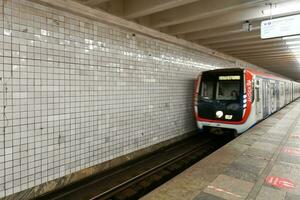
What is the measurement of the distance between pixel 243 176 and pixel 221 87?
11.6 ft

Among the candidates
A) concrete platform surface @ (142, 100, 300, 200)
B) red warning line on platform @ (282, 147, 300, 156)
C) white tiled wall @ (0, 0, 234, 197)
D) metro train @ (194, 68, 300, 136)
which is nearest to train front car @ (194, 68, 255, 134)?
metro train @ (194, 68, 300, 136)

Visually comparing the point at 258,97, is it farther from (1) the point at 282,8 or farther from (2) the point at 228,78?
(1) the point at 282,8

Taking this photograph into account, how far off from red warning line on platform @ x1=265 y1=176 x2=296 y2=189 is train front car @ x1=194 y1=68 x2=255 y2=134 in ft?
9.40

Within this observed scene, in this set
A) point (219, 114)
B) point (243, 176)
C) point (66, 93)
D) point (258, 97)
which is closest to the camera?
point (243, 176)

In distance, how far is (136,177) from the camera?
4043 millimetres

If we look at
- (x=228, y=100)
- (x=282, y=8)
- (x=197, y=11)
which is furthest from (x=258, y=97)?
(x=197, y=11)

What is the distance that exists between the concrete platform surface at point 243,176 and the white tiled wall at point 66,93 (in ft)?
6.12

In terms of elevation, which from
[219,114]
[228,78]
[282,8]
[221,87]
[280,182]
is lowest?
[280,182]

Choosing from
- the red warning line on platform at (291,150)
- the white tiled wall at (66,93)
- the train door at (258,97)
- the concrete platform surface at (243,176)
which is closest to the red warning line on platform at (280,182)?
the concrete platform surface at (243,176)

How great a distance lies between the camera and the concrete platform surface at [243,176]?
254cm

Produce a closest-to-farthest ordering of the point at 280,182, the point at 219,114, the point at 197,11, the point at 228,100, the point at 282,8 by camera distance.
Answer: the point at 280,182 → the point at 282,8 → the point at 197,11 → the point at 228,100 → the point at 219,114

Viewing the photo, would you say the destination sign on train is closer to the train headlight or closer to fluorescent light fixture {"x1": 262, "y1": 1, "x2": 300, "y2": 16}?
the train headlight

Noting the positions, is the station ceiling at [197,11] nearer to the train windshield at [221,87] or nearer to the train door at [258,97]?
the train windshield at [221,87]

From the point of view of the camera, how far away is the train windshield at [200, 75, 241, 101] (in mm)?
5825
